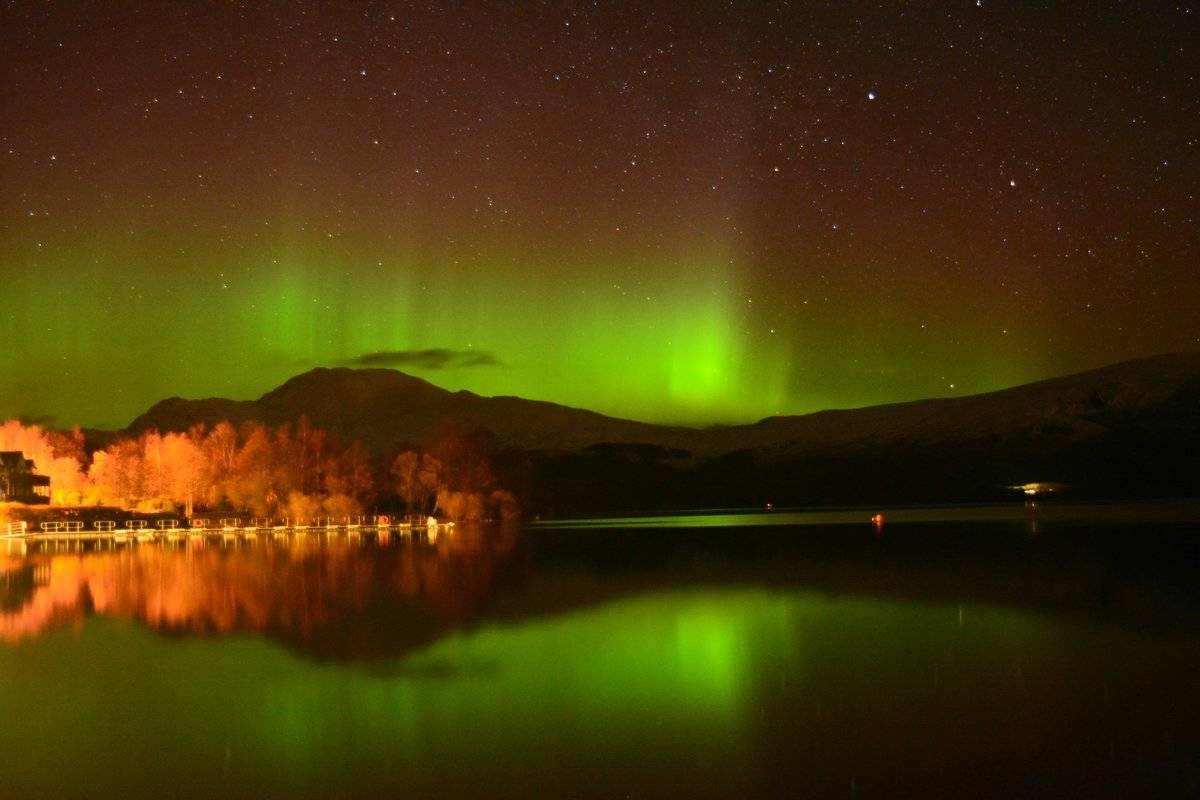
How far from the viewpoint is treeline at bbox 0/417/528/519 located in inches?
3888

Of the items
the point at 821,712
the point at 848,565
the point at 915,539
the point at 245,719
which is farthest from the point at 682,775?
the point at 915,539

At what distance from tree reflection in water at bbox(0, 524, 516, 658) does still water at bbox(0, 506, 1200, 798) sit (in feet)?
0.66

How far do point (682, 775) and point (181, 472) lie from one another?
94.0 meters

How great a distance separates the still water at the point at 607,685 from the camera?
41.0 feet

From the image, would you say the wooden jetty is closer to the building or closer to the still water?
the building

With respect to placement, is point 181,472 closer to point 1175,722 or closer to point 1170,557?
point 1170,557

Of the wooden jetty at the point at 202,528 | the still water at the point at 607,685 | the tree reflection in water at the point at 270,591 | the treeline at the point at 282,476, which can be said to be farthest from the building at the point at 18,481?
the still water at the point at 607,685

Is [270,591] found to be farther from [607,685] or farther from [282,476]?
[282,476]

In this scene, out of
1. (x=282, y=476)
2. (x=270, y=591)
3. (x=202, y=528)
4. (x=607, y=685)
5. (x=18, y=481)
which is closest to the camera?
(x=607, y=685)

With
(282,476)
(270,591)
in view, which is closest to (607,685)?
(270,591)

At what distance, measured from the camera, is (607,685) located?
59.7 feet

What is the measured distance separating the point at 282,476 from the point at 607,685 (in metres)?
86.2

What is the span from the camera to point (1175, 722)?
14.4m

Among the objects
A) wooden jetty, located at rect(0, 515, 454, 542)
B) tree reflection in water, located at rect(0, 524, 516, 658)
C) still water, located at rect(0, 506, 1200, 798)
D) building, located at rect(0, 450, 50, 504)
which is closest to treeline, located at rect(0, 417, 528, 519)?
building, located at rect(0, 450, 50, 504)
